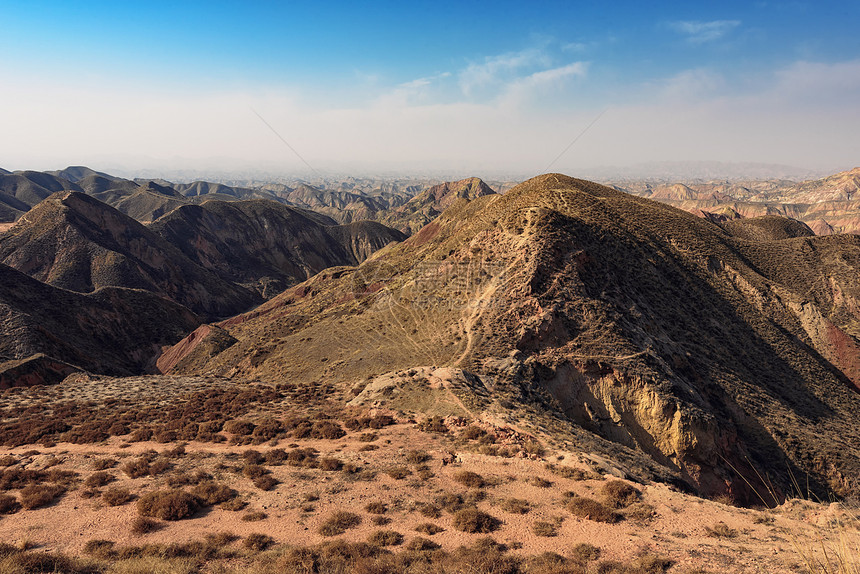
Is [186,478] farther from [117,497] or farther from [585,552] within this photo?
[585,552]

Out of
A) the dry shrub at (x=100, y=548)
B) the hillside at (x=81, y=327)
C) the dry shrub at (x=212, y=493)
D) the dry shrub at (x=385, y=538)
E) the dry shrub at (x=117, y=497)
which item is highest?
the dry shrub at (x=100, y=548)

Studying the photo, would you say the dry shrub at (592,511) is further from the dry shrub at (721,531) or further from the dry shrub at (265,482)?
the dry shrub at (265,482)

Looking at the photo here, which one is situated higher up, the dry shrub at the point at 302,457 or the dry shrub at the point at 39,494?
the dry shrub at the point at 39,494

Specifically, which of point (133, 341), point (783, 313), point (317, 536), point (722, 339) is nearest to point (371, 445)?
point (317, 536)

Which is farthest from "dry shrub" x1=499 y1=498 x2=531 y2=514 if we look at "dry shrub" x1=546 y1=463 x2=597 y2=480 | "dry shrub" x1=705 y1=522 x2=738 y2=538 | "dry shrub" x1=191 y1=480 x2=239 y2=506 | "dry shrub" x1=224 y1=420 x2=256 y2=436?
"dry shrub" x1=224 y1=420 x2=256 y2=436

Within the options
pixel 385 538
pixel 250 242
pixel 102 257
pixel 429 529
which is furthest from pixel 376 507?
pixel 250 242

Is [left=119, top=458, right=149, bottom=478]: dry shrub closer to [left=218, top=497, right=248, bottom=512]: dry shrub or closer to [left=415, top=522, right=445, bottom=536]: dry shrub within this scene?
[left=218, top=497, right=248, bottom=512]: dry shrub

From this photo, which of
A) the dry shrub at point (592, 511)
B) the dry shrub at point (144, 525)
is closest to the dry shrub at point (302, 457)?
the dry shrub at point (144, 525)

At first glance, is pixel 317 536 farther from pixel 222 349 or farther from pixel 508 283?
pixel 222 349
